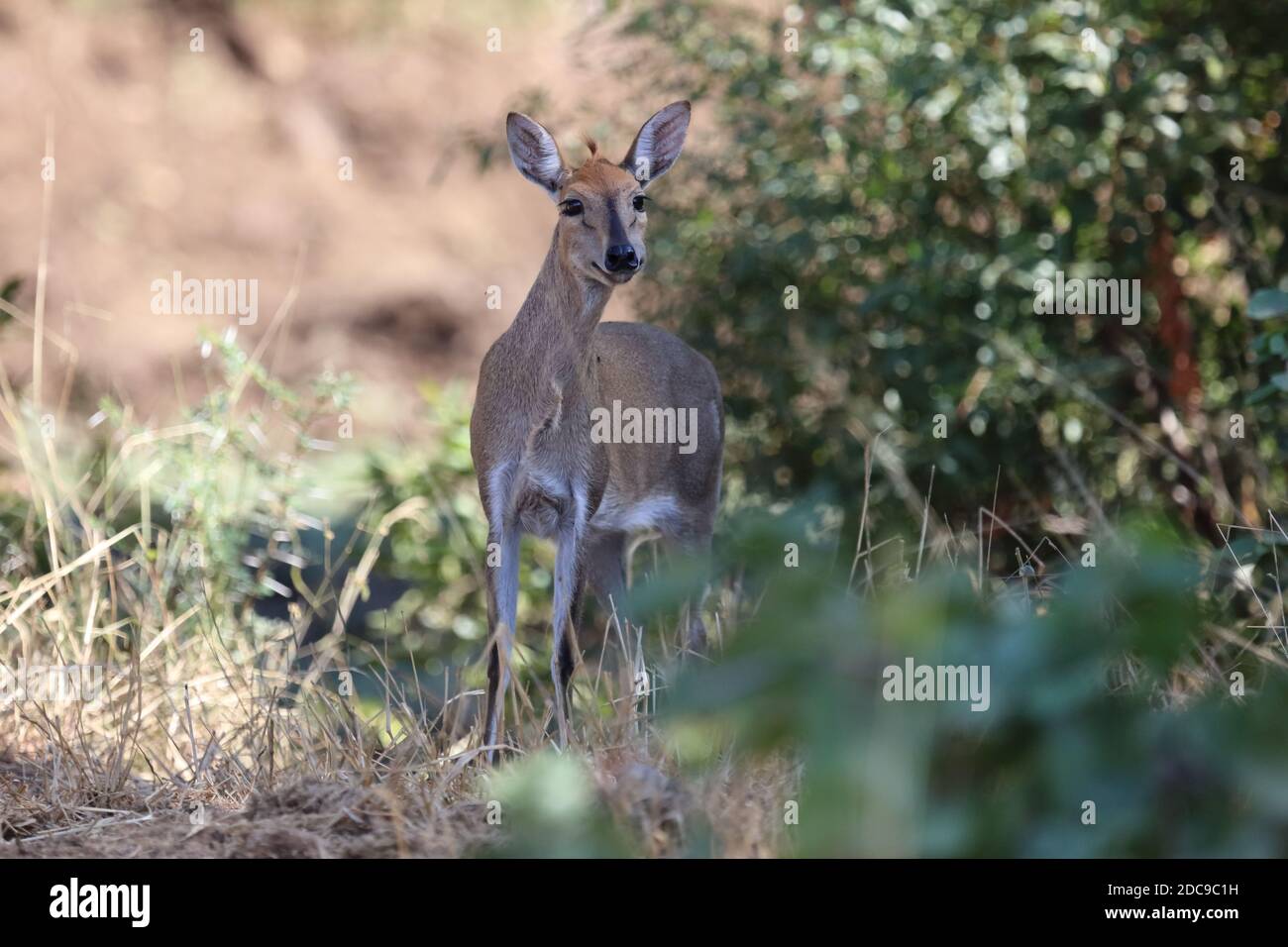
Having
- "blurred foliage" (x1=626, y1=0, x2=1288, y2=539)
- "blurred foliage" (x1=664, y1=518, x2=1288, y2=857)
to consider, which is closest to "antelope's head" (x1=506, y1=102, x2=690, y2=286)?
"blurred foliage" (x1=626, y1=0, x2=1288, y2=539)

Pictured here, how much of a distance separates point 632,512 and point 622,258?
4.87 feet

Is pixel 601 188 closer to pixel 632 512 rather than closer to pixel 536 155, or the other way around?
pixel 536 155

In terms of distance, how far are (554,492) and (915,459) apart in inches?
105

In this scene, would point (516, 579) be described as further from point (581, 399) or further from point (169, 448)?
point (169, 448)

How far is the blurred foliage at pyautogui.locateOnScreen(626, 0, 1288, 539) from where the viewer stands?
25.6 ft

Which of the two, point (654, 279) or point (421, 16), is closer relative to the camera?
point (654, 279)

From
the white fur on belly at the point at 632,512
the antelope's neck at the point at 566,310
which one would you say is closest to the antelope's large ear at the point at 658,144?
the antelope's neck at the point at 566,310

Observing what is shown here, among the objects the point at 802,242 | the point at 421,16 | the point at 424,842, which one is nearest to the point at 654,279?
the point at 802,242

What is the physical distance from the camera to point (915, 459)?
8047mm

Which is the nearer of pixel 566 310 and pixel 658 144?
pixel 566 310

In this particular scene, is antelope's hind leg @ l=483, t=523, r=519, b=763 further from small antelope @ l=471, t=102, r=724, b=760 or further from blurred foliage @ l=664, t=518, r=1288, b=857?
blurred foliage @ l=664, t=518, r=1288, b=857

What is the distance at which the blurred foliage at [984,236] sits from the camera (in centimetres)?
779

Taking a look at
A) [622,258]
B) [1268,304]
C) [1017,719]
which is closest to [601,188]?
[622,258]

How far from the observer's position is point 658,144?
629 centimetres
